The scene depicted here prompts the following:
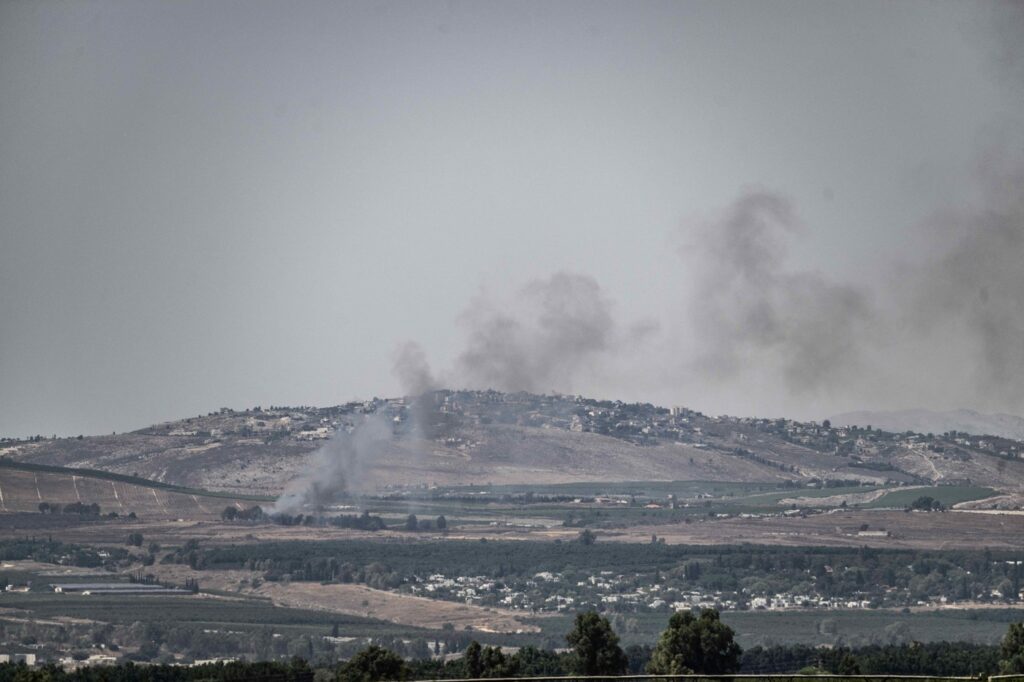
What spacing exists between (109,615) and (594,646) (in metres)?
96.6

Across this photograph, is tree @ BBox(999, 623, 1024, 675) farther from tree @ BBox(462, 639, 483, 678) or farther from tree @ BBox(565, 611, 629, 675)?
tree @ BBox(462, 639, 483, 678)

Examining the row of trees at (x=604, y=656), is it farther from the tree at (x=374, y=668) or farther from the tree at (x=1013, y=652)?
the tree at (x=1013, y=652)

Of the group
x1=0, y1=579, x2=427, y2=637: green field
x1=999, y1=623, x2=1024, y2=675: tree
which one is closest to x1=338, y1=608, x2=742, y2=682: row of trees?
x1=999, y1=623, x2=1024, y2=675: tree

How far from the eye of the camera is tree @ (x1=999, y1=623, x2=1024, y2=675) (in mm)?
104562

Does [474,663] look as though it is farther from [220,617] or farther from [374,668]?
[220,617]

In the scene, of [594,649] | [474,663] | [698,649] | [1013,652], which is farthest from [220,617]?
[1013,652]

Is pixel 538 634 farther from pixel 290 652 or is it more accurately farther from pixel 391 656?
pixel 391 656

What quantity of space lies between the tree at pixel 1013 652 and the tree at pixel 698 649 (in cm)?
1557

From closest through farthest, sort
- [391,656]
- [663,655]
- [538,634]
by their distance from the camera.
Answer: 1. [391,656]
2. [663,655]
3. [538,634]

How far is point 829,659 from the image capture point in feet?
416

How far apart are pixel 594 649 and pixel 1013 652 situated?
86.9 feet

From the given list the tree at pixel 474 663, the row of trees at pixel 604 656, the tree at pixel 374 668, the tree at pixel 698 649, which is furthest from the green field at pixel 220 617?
the tree at pixel 374 668

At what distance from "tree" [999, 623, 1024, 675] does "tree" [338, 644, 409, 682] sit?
3469 centimetres

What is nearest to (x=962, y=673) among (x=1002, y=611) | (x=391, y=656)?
(x=391, y=656)
